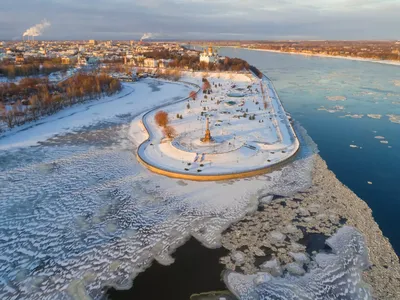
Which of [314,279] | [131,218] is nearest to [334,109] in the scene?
[314,279]

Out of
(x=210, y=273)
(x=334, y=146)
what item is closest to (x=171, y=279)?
(x=210, y=273)

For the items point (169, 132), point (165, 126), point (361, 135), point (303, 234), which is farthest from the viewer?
point (165, 126)

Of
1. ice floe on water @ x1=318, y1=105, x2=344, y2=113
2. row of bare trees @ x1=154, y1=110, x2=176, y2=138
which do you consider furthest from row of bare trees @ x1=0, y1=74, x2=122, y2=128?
ice floe on water @ x1=318, y1=105, x2=344, y2=113

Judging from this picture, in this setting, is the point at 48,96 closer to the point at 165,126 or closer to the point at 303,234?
the point at 165,126

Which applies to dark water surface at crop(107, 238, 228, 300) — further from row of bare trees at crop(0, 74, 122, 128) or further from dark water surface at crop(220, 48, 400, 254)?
row of bare trees at crop(0, 74, 122, 128)

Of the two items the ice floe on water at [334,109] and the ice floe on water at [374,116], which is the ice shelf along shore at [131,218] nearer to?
the ice floe on water at [374,116]

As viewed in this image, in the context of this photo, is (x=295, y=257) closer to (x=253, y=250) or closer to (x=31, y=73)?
(x=253, y=250)

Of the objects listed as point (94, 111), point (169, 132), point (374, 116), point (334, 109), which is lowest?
point (94, 111)
